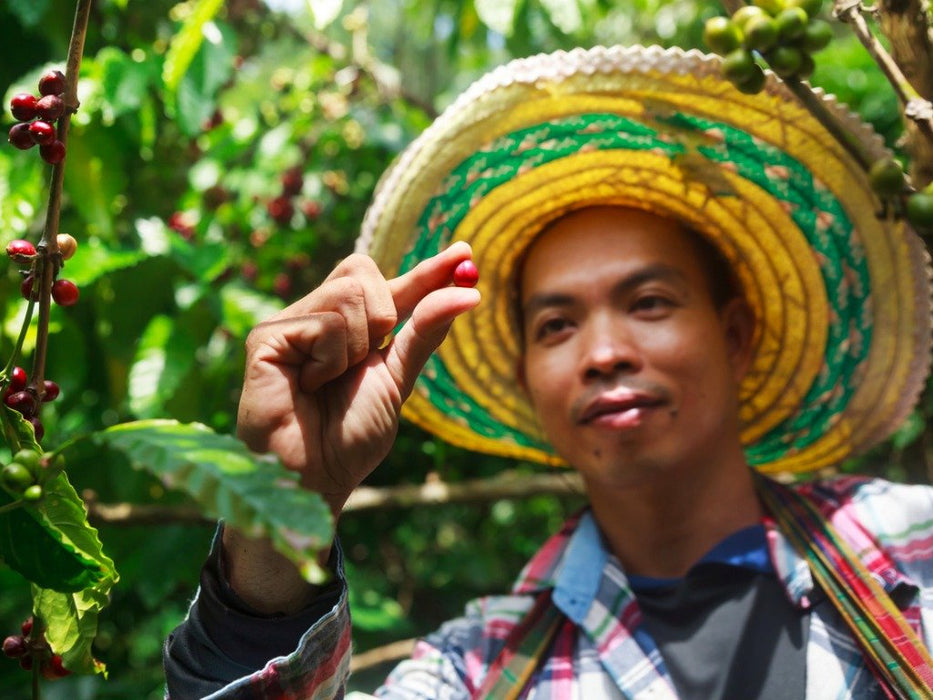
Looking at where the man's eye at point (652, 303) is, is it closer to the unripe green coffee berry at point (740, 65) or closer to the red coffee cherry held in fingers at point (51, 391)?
the unripe green coffee berry at point (740, 65)

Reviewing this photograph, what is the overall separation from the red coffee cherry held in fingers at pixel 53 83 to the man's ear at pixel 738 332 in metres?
1.25

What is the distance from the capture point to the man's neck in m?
1.58

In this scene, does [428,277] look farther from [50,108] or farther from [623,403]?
[623,403]

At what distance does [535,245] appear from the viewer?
1.81 meters

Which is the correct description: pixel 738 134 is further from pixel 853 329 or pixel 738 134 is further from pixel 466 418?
pixel 466 418

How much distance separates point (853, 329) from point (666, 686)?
2.59 ft

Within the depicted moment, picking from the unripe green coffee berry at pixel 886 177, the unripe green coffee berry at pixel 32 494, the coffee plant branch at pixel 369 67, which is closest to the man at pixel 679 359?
the unripe green coffee berry at pixel 32 494

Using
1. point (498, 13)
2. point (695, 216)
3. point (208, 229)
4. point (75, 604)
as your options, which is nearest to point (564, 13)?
point (498, 13)

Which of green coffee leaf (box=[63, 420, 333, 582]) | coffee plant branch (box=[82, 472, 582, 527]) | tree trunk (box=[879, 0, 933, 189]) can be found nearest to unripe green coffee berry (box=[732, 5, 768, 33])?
tree trunk (box=[879, 0, 933, 189])

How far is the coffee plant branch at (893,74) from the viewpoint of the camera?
70 centimetres

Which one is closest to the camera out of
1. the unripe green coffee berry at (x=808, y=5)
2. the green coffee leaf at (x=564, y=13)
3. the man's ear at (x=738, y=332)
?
the unripe green coffee berry at (x=808, y=5)

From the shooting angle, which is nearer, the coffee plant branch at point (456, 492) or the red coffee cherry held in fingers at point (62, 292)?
the red coffee cherry held in fingers at point (62, 292)

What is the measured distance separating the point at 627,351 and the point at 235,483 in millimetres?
987

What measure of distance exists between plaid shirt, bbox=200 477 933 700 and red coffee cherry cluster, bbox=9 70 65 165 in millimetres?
985
